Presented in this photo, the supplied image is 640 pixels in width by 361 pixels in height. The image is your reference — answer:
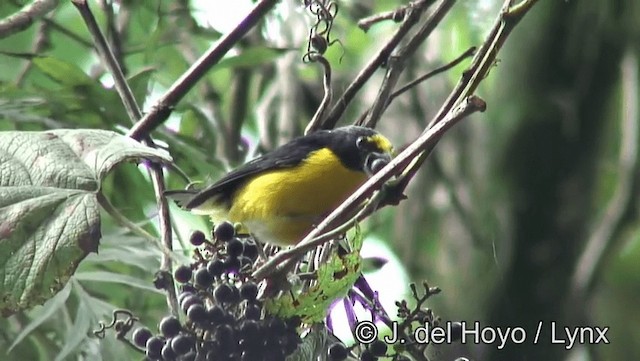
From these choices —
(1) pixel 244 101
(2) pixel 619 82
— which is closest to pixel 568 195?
(2) pixel 619 82

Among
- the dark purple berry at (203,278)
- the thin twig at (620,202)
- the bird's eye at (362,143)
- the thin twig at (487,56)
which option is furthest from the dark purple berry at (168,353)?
the thin twig at (620,202)

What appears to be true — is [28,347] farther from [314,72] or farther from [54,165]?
[314,72]

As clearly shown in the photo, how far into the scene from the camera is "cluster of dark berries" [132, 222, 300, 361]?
1.32 meters


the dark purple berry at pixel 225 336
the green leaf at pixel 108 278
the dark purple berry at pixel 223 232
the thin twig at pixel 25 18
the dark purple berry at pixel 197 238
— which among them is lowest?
the green leaf at pixel 108 278

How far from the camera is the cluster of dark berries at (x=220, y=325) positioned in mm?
1322

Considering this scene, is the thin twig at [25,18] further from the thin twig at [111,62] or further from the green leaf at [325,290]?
the green leaf at [325,290]

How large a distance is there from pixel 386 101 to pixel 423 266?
1.90 meters

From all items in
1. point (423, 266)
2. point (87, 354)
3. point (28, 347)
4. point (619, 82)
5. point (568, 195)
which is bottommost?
point (28, 347)

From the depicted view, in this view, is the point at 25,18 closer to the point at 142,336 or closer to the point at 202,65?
the point at 202,65

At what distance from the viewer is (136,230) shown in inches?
51.1

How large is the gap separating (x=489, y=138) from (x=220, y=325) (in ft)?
8.42

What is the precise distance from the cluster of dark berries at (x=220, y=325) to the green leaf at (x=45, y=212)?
19 cm

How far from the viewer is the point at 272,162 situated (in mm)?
2715

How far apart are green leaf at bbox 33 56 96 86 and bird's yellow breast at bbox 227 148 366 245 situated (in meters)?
0.58
